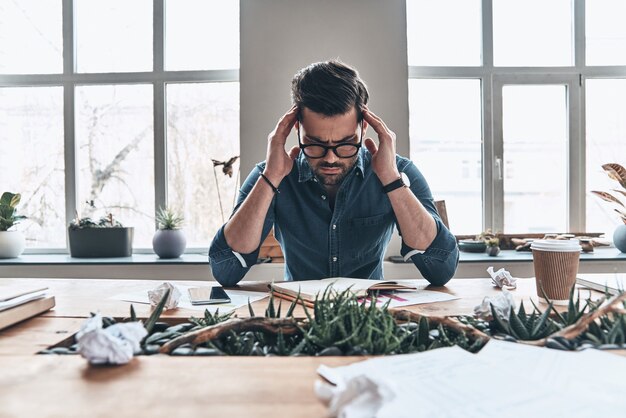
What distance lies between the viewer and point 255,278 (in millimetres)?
2949

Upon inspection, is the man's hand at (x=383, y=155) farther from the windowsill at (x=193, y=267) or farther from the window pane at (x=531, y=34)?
the window pane at (x=531, y=34)

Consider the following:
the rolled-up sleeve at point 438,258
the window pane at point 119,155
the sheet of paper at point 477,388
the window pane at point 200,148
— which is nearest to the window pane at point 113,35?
the window pane at point 119,155

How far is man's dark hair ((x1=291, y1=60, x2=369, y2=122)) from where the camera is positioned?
1609 mm

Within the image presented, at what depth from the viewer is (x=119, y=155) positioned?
3492 millimetres

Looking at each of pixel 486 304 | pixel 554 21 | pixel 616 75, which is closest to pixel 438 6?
pixel 554 21

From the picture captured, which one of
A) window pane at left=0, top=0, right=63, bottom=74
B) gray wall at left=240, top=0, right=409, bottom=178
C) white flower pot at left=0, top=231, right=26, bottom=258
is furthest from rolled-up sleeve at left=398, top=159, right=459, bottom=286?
window pane at left=0, top=0, right=63, bottom=74

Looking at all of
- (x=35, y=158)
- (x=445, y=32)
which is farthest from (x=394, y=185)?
(x=35, y=158)

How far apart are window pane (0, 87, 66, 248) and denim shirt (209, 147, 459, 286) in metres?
2.27

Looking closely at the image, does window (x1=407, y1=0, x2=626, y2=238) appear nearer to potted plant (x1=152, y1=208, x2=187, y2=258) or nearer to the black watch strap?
potted plant (x1=152, y1=208, x2=187, y2=258)

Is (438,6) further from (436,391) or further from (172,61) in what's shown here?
(436,391)

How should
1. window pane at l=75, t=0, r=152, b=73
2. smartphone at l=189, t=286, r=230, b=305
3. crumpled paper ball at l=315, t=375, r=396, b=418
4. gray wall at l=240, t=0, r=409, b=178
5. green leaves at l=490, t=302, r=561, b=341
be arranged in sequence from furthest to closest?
window pane at l=75, t=0, r=152, b=73 → gray wall at l=240, t=0, r=409, b=178 → smartphone at l=189, t=286, r=230, b=305 → green leaves at l=490, t=302, r=561, b=341 → crumpled paper ball at l=315, t=375, r=396, b=418

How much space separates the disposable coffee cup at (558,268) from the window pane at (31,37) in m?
3.42

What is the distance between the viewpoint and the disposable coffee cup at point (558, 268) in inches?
48.3

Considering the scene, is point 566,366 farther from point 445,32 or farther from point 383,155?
point 445,32
